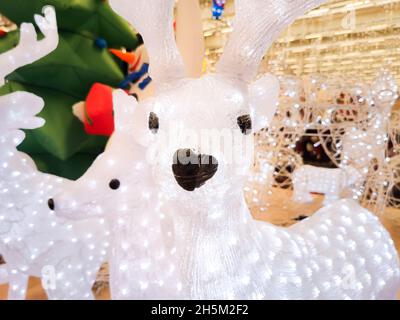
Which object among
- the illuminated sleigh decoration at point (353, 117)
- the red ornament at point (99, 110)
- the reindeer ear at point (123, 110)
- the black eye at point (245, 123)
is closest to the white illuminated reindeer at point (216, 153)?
the black eye at point (245, 123)

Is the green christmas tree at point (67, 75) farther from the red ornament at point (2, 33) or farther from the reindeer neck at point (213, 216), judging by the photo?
the reindeer neck at point (213, 216)

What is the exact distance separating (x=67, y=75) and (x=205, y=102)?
1.50 meters

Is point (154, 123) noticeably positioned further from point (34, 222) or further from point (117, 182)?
point (34, 222)

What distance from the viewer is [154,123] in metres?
0.73

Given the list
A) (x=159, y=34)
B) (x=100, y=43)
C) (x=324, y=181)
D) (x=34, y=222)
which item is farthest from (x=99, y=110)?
(x=324, y=181)

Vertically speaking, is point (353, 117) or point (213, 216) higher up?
point (353, 117)

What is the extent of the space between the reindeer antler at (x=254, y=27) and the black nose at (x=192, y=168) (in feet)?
0.75

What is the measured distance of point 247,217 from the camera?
2.60 feet

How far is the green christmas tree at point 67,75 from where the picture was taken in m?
1.71

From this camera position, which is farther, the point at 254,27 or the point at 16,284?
the point at 16,284

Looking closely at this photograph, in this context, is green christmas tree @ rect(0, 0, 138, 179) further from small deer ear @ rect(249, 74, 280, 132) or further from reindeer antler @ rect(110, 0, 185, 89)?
small deer ear @ rect(249, 74, 280, 132)

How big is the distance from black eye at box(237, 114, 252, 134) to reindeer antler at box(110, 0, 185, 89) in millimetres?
181

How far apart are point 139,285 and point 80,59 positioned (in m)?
1.46

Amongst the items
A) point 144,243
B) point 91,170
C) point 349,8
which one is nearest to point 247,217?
point 144,243
